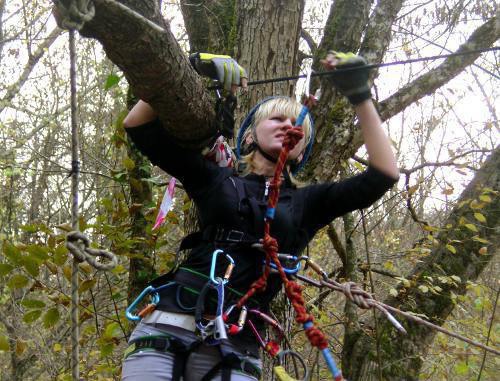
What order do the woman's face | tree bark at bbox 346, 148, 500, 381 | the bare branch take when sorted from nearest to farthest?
the woman's face → tree bark at bbox 346, 148, 500, 381 → the bare branch

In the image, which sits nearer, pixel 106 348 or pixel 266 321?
pixel 266 321

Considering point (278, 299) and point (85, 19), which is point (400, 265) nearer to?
point (278, 299)

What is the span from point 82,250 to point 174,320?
40cm

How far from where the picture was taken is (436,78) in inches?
131

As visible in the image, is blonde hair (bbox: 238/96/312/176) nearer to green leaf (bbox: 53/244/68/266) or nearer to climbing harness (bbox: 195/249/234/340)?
climbing harness (bbox: 195/249/234/340)

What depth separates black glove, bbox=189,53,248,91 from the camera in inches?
66.7

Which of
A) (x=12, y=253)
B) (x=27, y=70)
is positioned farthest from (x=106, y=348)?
(x=27, y=70)

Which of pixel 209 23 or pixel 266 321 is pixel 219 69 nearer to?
pixel 266 321

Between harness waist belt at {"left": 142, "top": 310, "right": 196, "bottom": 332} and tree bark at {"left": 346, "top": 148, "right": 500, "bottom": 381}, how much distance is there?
7.33 feet

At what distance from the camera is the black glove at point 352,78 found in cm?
166

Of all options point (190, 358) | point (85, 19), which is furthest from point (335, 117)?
point (85, 19)

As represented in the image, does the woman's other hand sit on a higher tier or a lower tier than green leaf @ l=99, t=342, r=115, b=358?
higher

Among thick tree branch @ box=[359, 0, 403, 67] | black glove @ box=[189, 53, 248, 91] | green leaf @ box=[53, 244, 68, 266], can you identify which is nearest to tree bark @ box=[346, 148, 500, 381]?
thick tree branch @ box=[359, 0, 403, 67]

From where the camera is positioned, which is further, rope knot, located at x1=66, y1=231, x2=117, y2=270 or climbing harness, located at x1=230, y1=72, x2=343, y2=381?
climbing harness, located at x1=230, y1=72, x2=343, y2=381
